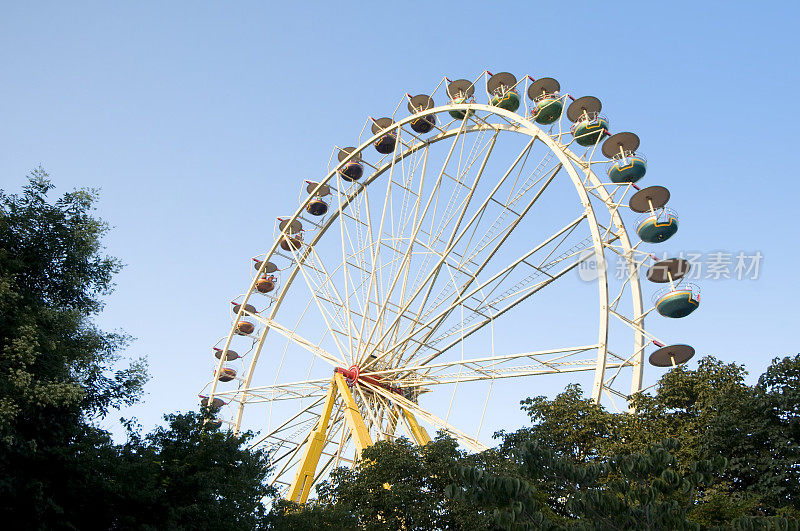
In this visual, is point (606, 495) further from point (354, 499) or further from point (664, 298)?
point (664, 298)

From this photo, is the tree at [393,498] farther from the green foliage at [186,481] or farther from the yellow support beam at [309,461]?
the yellow support beam at [309,461]

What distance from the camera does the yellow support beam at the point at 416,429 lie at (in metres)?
22.7

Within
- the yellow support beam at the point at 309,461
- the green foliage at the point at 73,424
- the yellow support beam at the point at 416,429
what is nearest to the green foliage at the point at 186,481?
the green foliage at the point at 73,424

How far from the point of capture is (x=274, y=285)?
30875 mm

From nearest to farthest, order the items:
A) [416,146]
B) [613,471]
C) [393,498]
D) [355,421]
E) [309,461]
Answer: [613,471]
[393,498]
[355,421]
[309,461]
[416,146]

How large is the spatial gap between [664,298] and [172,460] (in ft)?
40.2

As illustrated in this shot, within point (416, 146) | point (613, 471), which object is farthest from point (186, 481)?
point (416, 146)

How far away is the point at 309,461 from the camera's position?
22703 millimetres

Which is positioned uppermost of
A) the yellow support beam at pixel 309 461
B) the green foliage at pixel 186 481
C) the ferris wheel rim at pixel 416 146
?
the ferris wheel rim at pixel 416 146

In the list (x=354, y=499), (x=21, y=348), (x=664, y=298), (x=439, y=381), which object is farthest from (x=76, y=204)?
(x=664, y=298)

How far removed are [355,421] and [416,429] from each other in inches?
74.3

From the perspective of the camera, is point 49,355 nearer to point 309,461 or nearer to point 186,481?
point 186,481

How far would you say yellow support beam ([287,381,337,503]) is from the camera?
2231 centimetres

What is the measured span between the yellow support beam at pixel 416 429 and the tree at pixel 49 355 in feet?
34.4
